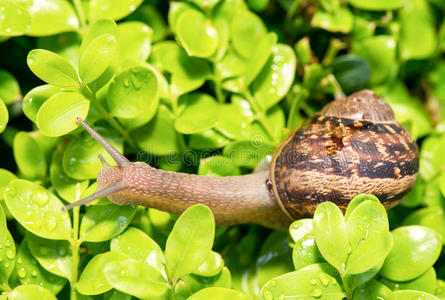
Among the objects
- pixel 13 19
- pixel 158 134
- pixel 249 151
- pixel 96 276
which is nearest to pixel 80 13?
pixel 13 19

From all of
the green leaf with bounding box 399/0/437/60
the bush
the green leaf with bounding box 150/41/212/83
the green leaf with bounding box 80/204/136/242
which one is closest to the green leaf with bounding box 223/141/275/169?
the bush

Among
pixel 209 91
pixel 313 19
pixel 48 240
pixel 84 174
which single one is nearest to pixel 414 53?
pixel 313 19

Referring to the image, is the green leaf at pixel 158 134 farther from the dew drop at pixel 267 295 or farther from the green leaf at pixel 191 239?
the dew drop at pixel 267 295

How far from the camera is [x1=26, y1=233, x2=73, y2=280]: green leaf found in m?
1.20

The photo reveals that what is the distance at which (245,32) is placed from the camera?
1460mm

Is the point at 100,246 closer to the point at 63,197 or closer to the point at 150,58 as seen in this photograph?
the point at 63,197

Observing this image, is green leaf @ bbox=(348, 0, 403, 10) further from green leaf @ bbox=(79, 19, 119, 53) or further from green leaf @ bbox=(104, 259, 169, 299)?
green leaf @ bbox=(104, 259, 169, 299)

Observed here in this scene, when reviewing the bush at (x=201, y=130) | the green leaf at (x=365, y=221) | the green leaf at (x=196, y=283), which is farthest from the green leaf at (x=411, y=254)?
the green leaf at (x=196, y=283)

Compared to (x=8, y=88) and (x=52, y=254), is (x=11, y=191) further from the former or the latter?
(x=8, y=88)

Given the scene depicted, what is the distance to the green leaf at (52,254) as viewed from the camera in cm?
120

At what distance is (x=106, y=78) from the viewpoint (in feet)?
4.04

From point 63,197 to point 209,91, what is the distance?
605mm

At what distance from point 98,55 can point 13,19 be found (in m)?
0.31

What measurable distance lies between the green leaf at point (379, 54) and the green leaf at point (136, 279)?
43.5 inches
